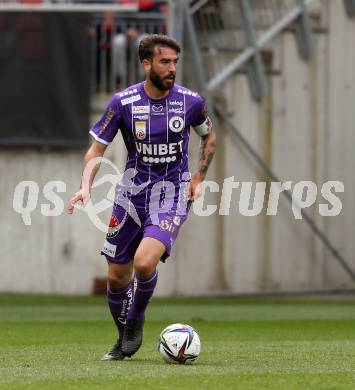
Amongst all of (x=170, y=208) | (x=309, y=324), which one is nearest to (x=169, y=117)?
(x=170, y=208)

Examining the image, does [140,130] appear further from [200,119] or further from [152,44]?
[152,44]

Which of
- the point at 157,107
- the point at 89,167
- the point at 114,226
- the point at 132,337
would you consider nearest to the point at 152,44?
the point at 157,107

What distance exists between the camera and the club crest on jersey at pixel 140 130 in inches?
392

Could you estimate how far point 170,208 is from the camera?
10008mm

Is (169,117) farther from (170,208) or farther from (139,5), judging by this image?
(139,5)

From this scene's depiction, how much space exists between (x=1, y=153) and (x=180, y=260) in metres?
3.53

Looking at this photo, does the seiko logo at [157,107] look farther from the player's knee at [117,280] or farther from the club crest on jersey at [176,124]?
the player's knee at [117,280]

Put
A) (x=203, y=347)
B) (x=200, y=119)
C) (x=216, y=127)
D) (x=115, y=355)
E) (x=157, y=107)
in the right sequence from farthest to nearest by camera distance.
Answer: (x=216, y=127), (x=203, y=347), (x=200, y=119), (x=115, y=355), (x=157, y=107)

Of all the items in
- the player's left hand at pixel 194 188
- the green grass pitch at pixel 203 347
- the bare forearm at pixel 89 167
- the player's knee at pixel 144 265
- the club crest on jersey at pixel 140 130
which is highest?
the club crest on jersey at pixel 140 130

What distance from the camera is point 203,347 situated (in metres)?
11.5

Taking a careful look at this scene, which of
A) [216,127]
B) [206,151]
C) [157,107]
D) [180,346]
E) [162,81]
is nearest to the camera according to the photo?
[180,346]

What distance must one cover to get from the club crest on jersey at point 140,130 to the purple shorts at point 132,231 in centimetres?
57

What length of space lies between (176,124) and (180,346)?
1.70m

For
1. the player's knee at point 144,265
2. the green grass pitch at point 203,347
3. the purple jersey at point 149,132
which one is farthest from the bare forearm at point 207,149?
the green grass pitch at point 203,347
